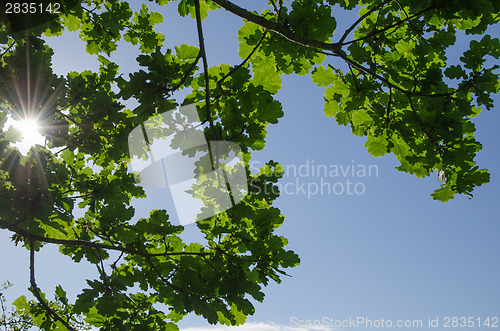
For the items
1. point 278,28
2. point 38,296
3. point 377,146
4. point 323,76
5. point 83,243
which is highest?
point 323,76

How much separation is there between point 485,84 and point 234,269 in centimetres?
308

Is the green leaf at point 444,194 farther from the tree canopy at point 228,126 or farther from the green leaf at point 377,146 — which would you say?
the green leaf at point 377,146

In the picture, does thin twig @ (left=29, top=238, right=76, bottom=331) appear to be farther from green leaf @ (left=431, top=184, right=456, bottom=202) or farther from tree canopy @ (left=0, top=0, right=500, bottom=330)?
green leaf @ (left=431, top=184, right=456, bottom=202)

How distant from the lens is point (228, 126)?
286 centimetres

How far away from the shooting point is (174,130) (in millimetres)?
3131

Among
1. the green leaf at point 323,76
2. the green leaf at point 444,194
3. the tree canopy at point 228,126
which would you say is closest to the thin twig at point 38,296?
the tree canopy at point 228,126

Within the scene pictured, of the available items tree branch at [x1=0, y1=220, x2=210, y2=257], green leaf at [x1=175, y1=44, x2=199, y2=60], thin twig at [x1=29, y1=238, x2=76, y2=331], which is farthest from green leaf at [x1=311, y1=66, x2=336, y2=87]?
thin twig at [x1=29, y1=238, x2=76, y2=331]

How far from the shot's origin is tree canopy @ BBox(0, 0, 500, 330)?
301 centimetres

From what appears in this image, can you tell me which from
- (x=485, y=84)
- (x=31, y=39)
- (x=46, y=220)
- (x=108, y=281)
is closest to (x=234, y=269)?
(x=108, y=281)

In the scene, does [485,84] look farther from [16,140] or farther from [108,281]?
[16,140]

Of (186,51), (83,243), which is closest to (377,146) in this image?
(186,51)

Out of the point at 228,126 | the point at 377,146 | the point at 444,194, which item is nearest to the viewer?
the point at 228,126

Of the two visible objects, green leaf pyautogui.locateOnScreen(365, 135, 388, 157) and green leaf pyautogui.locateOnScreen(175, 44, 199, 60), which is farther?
green leaf pyautogui.locateOnScreen(365, 135, 388, 157)

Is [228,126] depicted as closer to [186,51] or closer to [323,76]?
[186,51]
